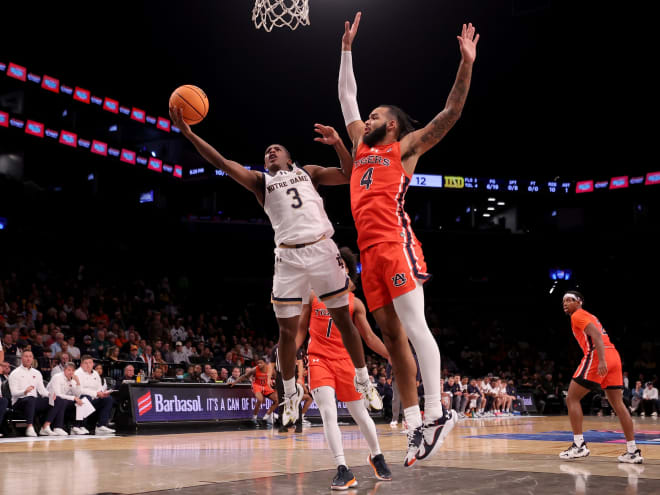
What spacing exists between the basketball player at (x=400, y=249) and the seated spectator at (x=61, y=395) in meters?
8.55

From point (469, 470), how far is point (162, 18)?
20.9 meters

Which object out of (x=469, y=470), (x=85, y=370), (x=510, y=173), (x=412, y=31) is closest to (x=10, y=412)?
(x=85, y=370)

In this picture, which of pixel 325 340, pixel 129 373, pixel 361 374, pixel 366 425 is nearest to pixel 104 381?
pixel 129 373

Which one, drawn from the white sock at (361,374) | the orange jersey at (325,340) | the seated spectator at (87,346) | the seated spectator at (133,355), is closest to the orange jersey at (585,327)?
the orange jersey at (325,340)

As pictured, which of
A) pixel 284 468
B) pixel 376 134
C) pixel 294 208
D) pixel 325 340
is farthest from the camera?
pixel 284 468

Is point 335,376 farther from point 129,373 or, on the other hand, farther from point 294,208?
point 129,373

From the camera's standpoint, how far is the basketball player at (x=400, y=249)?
4410 mm

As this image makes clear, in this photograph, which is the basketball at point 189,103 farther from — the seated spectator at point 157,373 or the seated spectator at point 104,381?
the seated spectator at point 157,373

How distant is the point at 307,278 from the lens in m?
5.17

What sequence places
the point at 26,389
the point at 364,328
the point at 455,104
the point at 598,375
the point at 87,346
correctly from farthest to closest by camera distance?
the point at 87,346, the point at 26,389, the point at 598,375, the point at 364,328, the point at 455,104

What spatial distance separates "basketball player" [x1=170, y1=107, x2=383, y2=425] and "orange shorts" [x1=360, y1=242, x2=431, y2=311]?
0.50 metres

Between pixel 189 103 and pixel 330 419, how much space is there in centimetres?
286

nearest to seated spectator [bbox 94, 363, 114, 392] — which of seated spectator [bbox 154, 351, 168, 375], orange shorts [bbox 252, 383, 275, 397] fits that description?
seated spectator [bbox 154, 351, 168, 375]

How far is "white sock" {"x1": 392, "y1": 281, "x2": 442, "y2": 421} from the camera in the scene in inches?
173
